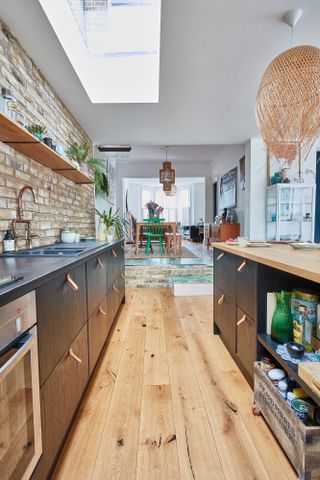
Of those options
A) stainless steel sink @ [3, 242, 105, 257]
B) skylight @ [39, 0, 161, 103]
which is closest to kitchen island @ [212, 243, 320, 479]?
stainless steel sink @ [3, 242, 105, 257]

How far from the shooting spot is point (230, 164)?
6.28m

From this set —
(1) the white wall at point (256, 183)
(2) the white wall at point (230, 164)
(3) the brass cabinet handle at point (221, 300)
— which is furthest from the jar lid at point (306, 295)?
(2) the white wall at point (230, 164)

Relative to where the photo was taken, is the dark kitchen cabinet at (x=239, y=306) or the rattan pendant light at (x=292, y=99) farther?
the rattan pendant light at (x=292, y=99)

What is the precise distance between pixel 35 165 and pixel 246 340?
205 centimetres

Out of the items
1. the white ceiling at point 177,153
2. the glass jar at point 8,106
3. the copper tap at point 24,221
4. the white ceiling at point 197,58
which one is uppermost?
the white ceiling at point 177,153

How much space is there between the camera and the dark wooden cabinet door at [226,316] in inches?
66.1

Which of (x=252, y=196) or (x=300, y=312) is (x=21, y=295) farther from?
(x=252, y=196)

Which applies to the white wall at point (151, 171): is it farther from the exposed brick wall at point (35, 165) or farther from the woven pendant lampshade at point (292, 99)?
the woven pendant lampshade at point (292, 99)

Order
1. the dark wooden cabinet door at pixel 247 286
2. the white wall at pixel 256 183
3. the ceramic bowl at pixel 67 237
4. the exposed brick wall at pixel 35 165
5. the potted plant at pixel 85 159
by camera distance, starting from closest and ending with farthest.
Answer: the dark wooden cabinet door at pixel 247 286
the exposed brick wall at pixel 35 165
the ceramic bowl at pixel 67 237
the potted plant at pixel 85 159
the white wall at pixel 256 183

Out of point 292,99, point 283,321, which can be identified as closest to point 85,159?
point 292,99

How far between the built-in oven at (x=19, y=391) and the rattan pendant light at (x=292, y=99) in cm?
180

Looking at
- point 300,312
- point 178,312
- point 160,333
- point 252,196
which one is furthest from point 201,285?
point 300,312

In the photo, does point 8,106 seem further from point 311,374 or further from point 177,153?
point 177,153

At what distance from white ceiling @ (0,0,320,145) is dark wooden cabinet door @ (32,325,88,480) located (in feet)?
7.26
